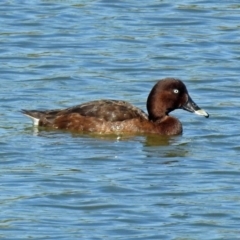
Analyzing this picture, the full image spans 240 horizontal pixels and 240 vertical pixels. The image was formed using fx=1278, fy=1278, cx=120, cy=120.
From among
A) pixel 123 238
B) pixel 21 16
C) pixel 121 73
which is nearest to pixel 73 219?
pixel 123 238

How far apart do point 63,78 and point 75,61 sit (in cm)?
129

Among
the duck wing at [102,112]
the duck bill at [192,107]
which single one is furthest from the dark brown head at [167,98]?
the duck wing at [102,112]

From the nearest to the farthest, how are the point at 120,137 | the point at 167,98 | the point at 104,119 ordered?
the point at 120,137, the point at 104,119, the point at 167,98

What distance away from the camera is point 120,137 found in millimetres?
15266

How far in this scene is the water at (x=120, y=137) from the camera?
11492 mm

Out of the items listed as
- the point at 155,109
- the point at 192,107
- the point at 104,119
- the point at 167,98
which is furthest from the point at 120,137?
the point at 192,107

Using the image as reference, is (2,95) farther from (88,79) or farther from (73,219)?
(73,219)

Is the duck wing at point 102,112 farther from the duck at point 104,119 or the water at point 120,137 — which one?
the water at point 120,137

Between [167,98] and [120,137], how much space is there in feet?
2.80

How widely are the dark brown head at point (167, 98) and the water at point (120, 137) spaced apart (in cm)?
34

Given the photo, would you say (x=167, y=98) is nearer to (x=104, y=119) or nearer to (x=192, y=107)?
(x=192, y=107)

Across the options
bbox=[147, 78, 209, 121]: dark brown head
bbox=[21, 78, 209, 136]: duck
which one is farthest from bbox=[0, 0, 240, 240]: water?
bbox=[147, 78, 209, 121]: dark brown head

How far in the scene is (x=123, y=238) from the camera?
10.9m

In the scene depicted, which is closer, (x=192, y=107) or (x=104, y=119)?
(x=104, y=119)
